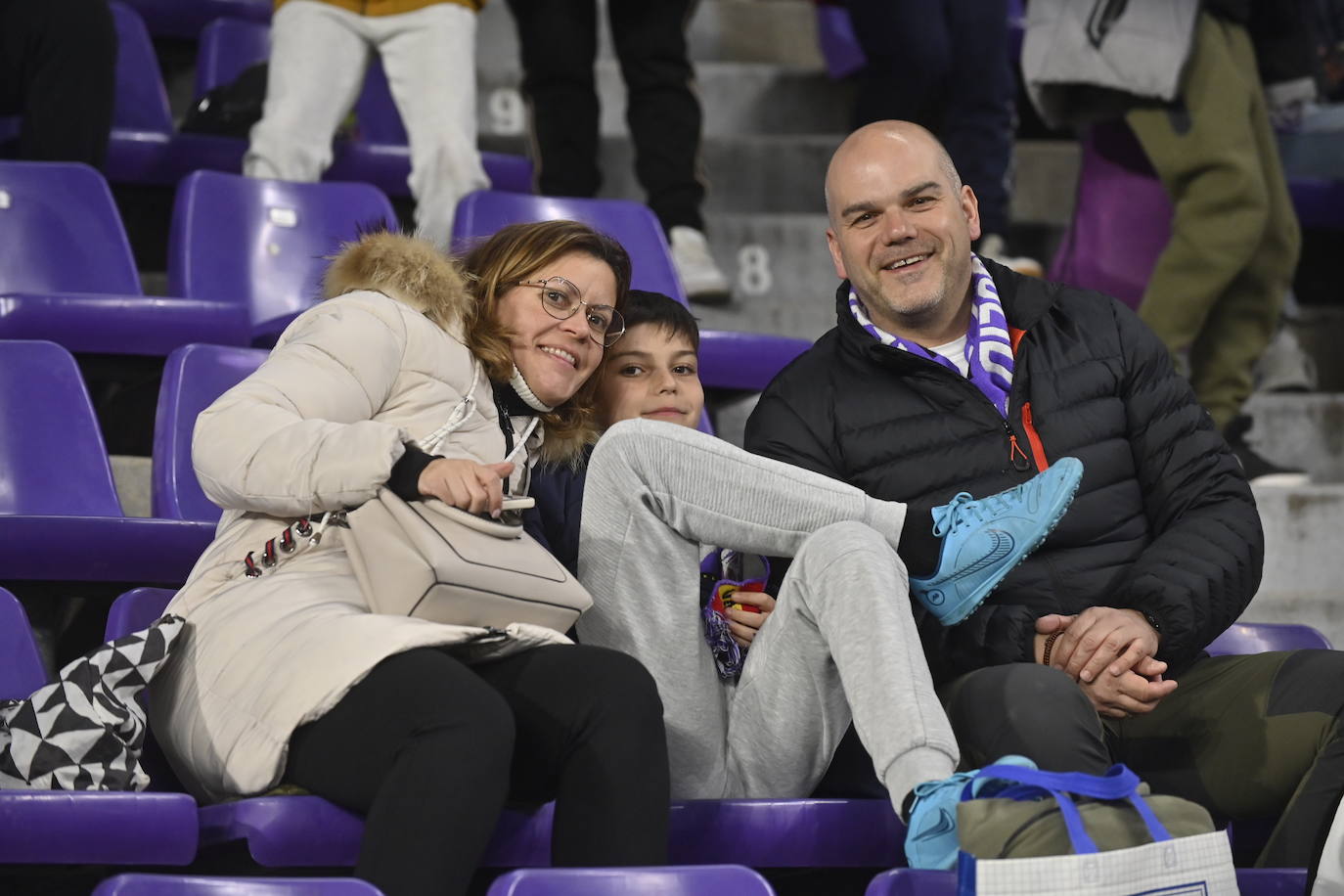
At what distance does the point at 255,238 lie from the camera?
3.14 m

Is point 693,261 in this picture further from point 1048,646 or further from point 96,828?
point 96,828

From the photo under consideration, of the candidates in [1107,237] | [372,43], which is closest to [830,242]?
[1107,237]

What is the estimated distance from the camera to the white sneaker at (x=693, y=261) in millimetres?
3547

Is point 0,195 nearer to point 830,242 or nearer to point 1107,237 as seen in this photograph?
point 830,242

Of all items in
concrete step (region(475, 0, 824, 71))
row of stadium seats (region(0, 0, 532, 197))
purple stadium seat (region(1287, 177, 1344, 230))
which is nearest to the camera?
row of stadium seats (region(0, 0, 532, 197))

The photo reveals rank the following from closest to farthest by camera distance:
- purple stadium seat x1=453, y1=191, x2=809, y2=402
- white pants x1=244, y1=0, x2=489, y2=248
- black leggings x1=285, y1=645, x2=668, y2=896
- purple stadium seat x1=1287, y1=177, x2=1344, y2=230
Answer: black leggings x1=285, y1=645, x2=668, y2=896
purple stadium seat x1=453, y1=191, x2=809, y2=402
white pants x1=244, y1=0, x2=489, y2=248
purple stadium seat x1=1287, y1=177, x2=1344, y2=230

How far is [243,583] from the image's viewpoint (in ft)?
5.97

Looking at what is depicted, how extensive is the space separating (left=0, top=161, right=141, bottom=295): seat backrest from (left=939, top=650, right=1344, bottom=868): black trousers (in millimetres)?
1796

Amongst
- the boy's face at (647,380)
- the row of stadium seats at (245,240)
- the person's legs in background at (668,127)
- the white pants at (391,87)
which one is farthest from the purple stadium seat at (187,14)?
the boy's face at (647,380)

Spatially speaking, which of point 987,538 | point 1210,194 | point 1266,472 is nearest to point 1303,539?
point 1266,472

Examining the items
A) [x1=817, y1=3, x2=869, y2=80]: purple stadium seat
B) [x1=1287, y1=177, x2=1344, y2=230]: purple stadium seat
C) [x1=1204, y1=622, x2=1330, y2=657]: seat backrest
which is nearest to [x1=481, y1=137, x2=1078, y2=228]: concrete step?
[x1=817, y1=3, x2=869, y2=80]: purple stadium seat

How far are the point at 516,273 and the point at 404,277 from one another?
0.49 feet

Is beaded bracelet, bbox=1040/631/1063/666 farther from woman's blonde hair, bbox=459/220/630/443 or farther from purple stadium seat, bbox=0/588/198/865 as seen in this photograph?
purple stadium seat, bbox=0/588/198/865

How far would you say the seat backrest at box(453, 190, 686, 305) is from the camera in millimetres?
3135
